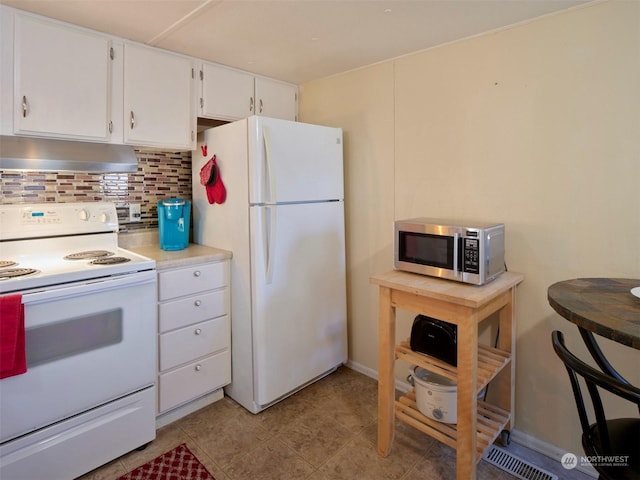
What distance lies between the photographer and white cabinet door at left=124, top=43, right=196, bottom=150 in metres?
2.06

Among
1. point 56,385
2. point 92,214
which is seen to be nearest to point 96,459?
point 56,385

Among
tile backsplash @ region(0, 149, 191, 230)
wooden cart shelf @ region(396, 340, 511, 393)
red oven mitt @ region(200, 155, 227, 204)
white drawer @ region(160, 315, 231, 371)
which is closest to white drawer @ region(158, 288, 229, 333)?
white drawer @ region(160, 315, 231, 371)

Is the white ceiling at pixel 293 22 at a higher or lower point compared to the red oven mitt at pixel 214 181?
higher

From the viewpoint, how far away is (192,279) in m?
2.12

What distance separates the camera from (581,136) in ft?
5.53

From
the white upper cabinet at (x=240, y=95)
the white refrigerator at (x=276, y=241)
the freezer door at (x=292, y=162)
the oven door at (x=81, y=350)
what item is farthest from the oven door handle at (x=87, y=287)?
the white upper cabinet at (x=240, y=95)

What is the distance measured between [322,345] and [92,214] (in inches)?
64.7

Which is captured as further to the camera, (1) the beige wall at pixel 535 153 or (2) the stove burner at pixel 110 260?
(2) the stove burner at pixel 110 260

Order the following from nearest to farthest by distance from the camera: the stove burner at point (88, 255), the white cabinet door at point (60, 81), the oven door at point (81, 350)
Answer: the oven door at point (81, 350) → the white cabinet door at point (60, 81) → the stove burner at point (88, 255)

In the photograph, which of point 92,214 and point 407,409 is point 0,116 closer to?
point 92,214

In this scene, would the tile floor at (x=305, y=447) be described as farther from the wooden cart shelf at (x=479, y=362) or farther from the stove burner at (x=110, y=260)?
the stove burner at (x=110, y=260)

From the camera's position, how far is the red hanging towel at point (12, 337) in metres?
1.41

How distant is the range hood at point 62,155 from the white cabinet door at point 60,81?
57 mm

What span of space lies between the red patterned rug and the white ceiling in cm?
216
